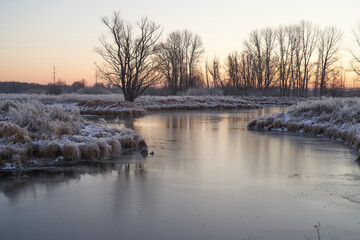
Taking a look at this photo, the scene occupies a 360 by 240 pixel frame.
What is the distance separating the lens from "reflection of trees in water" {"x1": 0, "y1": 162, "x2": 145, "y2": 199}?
7.11m

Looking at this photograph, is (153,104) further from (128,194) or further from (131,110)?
(128,194)

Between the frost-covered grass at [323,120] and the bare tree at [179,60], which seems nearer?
the frost-covered grass at [323,120]

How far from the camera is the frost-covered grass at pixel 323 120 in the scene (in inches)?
542

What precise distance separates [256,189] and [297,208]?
1.20 meters

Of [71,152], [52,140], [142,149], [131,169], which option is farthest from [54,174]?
[142,149]

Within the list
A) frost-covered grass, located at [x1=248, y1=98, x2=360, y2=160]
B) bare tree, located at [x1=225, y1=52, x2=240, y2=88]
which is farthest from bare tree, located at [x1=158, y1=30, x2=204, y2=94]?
frost-covered grass, located at [x1=248, y1=98, x2=360, y2=160]

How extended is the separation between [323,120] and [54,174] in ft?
40.5

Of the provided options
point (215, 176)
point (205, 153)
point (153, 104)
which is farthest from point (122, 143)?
point (153, 104)

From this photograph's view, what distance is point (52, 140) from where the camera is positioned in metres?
9.59

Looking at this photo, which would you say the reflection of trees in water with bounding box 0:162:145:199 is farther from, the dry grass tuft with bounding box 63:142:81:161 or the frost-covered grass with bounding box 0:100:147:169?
the frost-covered grass with bounding box 0:100:147:169

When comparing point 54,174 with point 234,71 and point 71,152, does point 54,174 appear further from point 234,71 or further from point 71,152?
point 234,71

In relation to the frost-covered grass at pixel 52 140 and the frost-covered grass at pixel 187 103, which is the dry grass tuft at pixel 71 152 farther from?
the frost-covered grass at pixel 187 103

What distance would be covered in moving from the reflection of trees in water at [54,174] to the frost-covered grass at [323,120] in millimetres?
7572

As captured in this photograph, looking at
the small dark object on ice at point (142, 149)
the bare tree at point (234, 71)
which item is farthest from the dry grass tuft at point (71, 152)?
the bare tree at point (234, 71)
